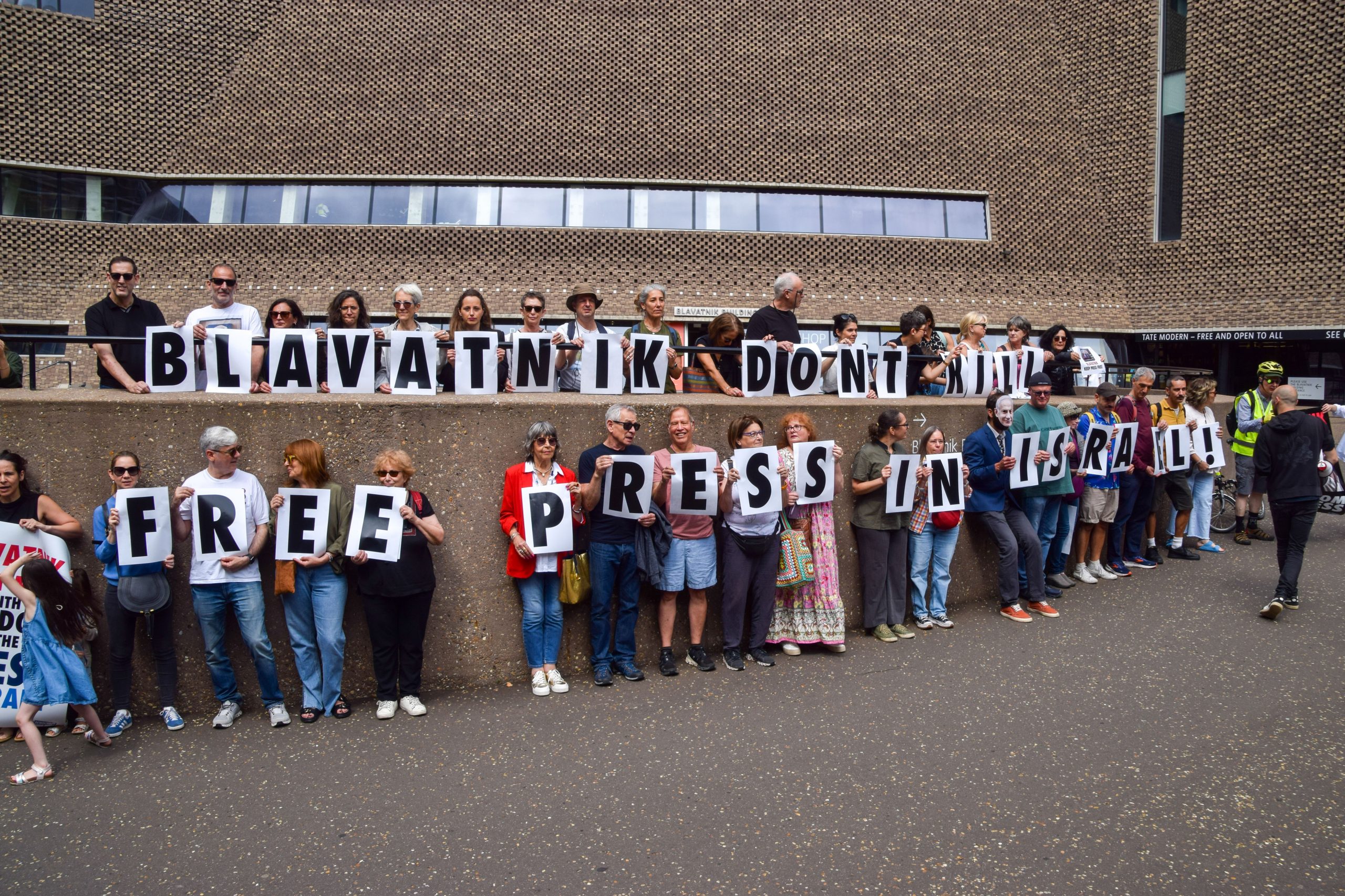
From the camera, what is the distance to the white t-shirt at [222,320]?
6086 millimetres

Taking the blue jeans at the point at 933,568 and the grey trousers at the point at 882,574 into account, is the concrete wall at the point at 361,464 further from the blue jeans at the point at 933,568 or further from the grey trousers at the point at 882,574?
the blue jeans at the point at 933,568

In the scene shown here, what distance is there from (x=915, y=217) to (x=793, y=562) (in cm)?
2514

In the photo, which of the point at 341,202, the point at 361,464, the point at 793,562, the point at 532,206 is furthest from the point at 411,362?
the point at 341,202

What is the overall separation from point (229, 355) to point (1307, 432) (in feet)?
29.2

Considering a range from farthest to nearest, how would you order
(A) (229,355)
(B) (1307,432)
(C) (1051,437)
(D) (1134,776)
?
(C) (1051,437) → (B) (1307,432) → (A) (229,355) → (D) (1134,776)

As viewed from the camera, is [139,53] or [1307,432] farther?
[139,53]

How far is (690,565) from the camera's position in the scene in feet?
19.5

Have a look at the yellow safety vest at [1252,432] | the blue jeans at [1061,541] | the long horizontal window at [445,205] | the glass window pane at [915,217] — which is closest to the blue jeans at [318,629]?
the blue jeans at [1061,541]

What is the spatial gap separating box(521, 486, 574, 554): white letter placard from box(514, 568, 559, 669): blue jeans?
24 centimetres

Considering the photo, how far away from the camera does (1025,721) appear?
489 cm

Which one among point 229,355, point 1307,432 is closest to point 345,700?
point 229,355

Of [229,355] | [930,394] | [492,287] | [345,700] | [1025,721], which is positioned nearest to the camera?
[1025,721]

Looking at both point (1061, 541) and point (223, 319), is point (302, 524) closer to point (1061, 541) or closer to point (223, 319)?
point (223, 319)

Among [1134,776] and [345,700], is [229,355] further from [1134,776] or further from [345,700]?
[1134,776]
